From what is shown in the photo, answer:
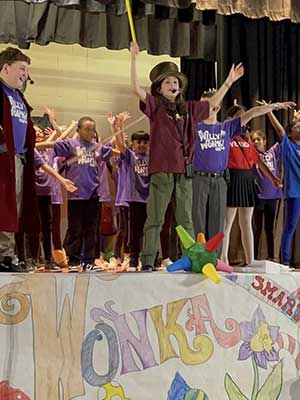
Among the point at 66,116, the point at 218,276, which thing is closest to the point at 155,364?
the point at 218,276

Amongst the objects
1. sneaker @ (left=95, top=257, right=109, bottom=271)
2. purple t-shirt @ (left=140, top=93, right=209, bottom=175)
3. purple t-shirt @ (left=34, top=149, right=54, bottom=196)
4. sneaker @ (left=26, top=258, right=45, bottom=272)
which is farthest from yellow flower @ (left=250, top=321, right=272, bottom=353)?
purple t-shirt @ (left=34, top=149, right=54, bottom=196)

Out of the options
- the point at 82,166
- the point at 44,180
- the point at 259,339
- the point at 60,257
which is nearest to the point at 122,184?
the point at 82,166

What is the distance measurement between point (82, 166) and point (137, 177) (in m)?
0.32

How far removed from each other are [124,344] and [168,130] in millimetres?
1161

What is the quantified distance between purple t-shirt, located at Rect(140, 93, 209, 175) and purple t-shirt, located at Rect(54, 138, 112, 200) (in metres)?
0.92

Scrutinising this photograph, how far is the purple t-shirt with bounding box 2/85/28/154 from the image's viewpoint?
8.94ft

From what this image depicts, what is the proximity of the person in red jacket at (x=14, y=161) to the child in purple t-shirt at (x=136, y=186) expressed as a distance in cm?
126

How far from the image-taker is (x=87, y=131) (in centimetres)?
407

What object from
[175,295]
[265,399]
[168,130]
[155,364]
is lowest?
[265,399]

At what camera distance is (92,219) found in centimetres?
402

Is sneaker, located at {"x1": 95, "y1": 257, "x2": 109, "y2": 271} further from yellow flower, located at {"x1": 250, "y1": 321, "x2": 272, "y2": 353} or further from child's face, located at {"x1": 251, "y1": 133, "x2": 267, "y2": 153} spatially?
yellow flower, located at {"x1": 250, "y1": 321, "x2": 272, "y2": 353}

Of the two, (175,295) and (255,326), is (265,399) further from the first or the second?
(175,295)

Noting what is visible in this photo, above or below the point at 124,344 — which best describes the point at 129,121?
above

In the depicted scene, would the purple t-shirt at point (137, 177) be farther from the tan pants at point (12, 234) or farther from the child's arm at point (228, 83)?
the tan pants at point (12, 234)
